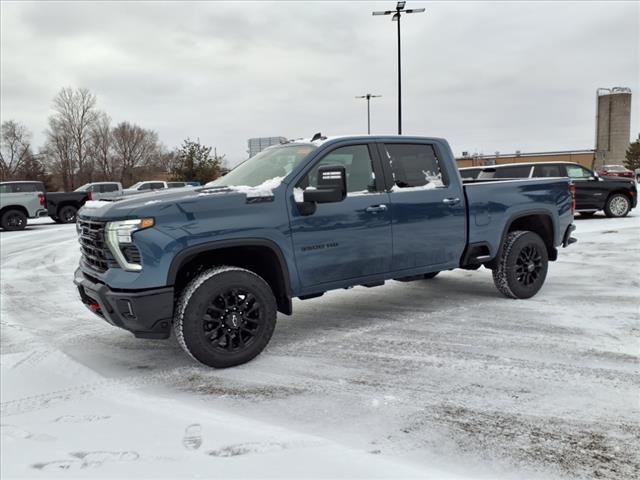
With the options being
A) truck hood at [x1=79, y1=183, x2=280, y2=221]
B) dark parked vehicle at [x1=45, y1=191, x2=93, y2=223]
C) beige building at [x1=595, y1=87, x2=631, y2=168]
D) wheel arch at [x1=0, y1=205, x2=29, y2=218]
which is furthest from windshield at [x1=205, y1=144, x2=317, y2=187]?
beige building at [x1=595, y1=87, x2=631, y2=168]

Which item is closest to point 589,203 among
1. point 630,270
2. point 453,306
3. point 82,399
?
point 630,270

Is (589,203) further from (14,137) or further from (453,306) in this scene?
(14,137)

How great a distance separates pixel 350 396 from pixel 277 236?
1.46 meters

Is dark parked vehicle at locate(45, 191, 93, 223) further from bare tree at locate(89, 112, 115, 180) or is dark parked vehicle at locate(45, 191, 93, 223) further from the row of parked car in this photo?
bare tree at locate(89, 112, 115, 180)

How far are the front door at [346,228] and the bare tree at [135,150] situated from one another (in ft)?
264

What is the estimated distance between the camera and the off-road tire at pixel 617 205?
16.3 meters

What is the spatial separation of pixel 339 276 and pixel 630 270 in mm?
5749

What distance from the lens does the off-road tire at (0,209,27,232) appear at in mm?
19016

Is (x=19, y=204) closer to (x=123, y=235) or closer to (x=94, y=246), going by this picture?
(x=94, y=246)

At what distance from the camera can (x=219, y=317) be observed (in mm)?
4152

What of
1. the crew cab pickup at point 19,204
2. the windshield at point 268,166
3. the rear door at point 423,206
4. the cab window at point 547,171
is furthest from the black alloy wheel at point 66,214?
the rear door at point 423,206

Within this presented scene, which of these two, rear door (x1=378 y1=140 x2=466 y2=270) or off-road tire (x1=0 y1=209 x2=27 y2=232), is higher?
rear door (x1=378 y1=140 x2=466 y2=270)

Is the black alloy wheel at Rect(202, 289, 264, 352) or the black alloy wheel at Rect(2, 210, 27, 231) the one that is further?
the black alloy wheel at Rect(2, 210, 27, 231)

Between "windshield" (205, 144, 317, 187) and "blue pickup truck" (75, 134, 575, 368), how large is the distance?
0.02 m
